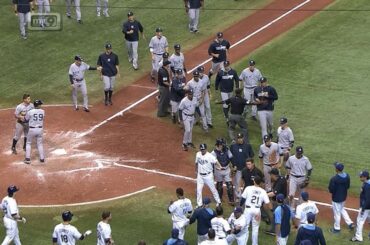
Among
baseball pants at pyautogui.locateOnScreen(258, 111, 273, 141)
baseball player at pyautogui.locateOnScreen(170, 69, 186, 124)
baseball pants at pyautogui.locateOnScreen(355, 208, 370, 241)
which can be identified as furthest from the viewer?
baseball player at pyautogui.locateOnScreen(170, 69, 186, 124)

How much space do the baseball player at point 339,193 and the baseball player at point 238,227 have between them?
8.40ft

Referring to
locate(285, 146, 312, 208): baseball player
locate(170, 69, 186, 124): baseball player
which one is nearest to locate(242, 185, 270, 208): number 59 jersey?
locate(285, 146, 312, 208): baseball player

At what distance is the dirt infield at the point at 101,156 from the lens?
23297 mm

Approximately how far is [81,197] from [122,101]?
21.7 feet

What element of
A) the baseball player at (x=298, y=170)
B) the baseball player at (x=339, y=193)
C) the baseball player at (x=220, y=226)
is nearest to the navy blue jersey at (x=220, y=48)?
the baseball player at (x=298, y=170)

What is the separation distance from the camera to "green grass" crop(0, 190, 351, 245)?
20656mm

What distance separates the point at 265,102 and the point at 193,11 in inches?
351

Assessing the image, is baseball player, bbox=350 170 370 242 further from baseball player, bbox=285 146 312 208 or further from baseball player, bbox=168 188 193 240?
baseball player, bbox=168 188 193 240

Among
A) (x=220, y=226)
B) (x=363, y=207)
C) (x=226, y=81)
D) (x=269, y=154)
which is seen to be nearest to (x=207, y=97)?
(x=226, y=81)

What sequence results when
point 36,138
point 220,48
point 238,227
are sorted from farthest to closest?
point 220,48
point 36,138
point 238,227

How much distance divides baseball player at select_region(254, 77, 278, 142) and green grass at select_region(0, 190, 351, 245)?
3.92 m

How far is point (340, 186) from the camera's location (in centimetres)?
2036

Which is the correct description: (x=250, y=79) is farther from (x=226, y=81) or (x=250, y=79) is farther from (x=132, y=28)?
(x=132, y=28)

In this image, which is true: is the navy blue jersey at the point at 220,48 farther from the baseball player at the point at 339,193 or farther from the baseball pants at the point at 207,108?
the baseball player at the point at 339,193
